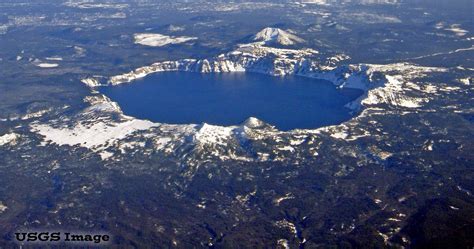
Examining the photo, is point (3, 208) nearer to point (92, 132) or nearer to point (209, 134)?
point (92, 132)

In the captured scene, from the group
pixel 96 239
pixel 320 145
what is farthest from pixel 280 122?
pixel 96 239

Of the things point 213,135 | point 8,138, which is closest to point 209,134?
point 213,135

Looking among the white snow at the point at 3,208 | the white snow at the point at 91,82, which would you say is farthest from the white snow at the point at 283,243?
the white snow at the point at 91,82

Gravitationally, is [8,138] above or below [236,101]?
above

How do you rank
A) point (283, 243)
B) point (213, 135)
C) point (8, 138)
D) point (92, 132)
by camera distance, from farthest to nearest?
point (92, 132) → point (8, 138) → point (213, 135) → point (283, 243)

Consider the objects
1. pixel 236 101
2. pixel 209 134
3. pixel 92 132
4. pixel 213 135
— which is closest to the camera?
pixel 213 135

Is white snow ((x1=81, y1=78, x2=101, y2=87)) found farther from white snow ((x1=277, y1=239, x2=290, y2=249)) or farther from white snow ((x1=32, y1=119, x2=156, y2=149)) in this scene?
white snow ((x1=277, y1=239, x2=290, y2=249))

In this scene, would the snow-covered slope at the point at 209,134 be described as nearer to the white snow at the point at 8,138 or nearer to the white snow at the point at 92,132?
the white snow at the point at 92,132

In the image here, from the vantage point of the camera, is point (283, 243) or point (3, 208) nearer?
point (283, 243)

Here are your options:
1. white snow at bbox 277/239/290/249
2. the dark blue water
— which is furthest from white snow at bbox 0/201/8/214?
the dark blue water

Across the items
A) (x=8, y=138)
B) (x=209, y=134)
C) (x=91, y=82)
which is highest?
(x=209, y=134)
